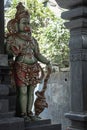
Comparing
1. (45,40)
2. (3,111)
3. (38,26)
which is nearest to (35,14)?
(38,26)

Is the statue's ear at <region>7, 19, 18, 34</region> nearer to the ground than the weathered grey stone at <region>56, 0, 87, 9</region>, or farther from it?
nearer to the ground

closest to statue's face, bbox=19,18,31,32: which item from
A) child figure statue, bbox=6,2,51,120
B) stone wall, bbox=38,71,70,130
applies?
child figure statue, bbox=6,2,51,120

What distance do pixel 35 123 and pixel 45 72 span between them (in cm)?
77

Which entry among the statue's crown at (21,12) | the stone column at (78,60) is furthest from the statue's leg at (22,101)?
the stone column at (78,60)

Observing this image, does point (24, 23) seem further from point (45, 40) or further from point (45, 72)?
point (45, 40)

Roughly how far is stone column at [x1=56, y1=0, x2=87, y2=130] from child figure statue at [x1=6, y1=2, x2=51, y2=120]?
4.93 feet

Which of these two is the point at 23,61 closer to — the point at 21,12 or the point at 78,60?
the point at 21,12

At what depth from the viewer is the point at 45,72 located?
4.50 m

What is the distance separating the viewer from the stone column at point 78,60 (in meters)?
5.52

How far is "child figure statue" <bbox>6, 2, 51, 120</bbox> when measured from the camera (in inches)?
159

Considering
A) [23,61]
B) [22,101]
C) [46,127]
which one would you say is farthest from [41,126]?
[23,61]

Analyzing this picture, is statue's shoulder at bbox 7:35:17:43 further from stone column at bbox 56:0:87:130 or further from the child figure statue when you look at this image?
stone column at bbox 56:0:87:130

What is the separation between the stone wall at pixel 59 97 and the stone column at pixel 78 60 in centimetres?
245

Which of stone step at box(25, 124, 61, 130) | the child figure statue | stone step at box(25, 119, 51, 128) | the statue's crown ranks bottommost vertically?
stone step at box(25, 124, 61, 130)
